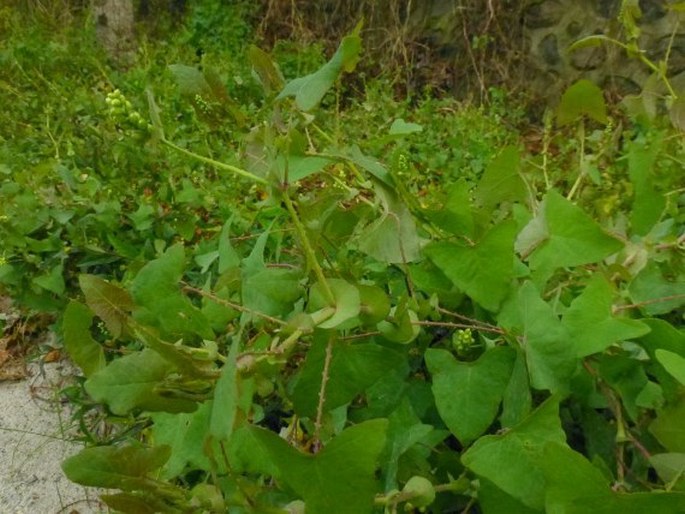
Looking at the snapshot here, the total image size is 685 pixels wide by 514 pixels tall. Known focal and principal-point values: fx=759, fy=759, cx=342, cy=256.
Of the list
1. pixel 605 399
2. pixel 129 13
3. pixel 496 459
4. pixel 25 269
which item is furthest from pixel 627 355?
pixel 129 13

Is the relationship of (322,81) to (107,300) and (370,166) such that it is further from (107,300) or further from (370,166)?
(107,300)

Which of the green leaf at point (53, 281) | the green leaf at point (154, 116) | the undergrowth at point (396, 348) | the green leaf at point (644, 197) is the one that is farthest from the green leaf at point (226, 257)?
the green leaf at point (53, 281)

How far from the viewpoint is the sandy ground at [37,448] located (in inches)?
65.9

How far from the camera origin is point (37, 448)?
5.88 ft

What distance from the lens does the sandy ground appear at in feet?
5.49

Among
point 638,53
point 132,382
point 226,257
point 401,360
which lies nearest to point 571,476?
point 401,360

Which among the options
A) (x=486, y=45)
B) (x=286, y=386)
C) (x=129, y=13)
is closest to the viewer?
(x=286, y=386)

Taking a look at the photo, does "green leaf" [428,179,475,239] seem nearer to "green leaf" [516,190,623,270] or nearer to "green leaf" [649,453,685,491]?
"green leaf" [516,190,623,270]

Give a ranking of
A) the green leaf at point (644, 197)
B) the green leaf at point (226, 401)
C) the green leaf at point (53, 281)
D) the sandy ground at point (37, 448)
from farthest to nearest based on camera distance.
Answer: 1. the sandy ground at point (37, 448)
2. the green leaf at point (53, 281)
3. the green leaf at point (644, 197)
4. the green leaf at point (226, 401)

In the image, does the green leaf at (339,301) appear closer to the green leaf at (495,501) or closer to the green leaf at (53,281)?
the green leaf at (495,501)

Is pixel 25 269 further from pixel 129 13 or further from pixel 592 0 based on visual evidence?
pixel 129 13

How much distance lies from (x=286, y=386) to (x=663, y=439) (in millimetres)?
414

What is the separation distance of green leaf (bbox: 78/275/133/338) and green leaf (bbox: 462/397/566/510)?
315 millimetres

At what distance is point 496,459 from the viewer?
0.59 metres
